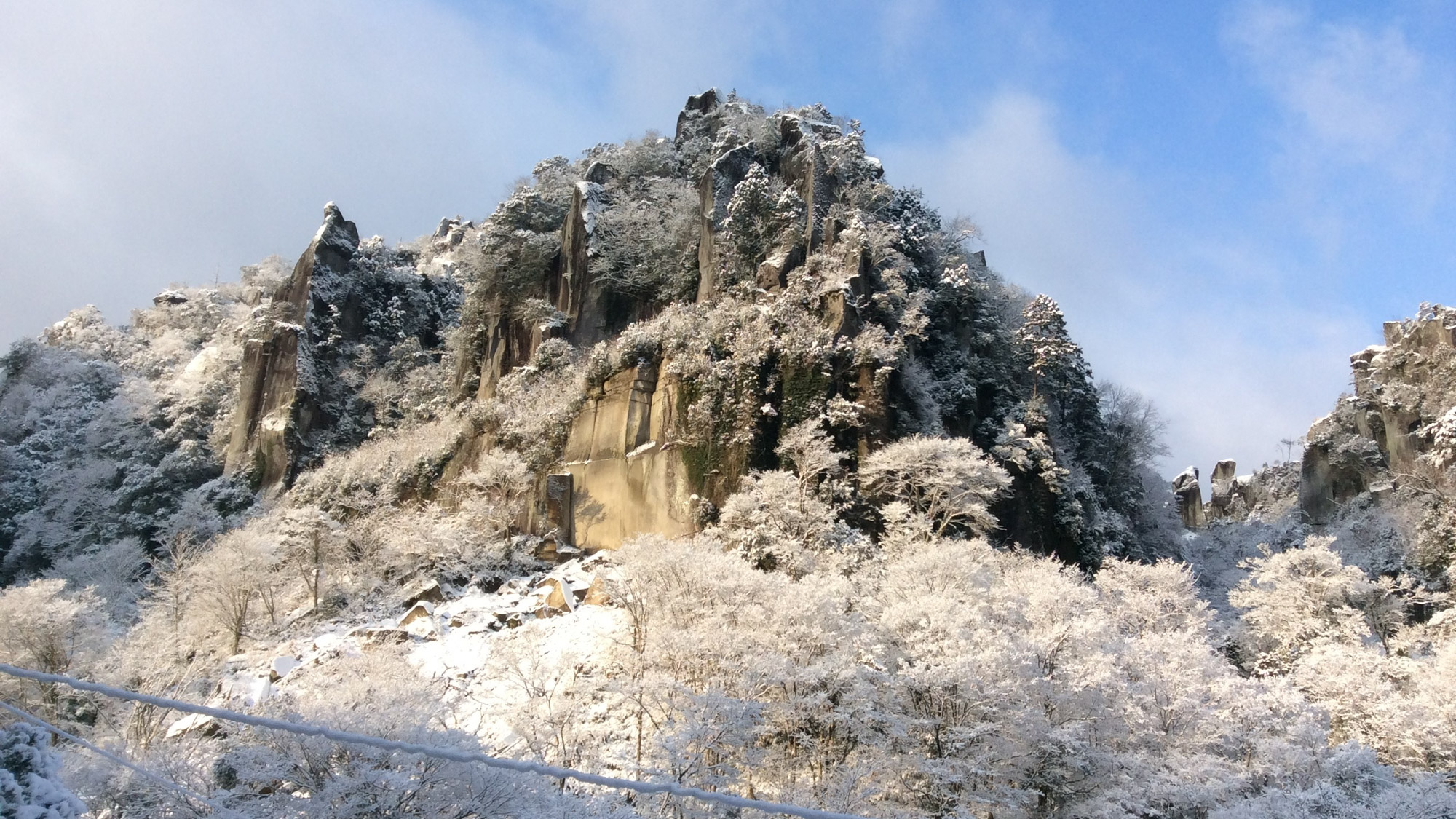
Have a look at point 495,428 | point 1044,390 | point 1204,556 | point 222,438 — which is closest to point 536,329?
point 495,428

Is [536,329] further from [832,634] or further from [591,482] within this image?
[832,634]

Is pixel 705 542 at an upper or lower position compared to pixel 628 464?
lower

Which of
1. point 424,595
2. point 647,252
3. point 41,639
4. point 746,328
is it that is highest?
point 647,252

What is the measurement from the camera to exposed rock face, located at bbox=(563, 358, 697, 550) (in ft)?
92.4

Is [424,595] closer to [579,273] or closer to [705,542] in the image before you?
[705,542]

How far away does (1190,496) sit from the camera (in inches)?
2445

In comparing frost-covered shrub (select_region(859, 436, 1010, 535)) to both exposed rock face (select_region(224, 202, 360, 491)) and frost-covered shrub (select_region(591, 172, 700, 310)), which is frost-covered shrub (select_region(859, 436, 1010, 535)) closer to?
frost-covered shrub (select_region(591, 172, 700, 310))

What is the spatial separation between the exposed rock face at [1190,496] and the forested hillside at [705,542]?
31.4 feet

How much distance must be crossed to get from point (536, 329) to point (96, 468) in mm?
26477

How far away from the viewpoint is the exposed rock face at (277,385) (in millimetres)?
40688

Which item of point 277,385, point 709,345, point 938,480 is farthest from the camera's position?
point 277,385

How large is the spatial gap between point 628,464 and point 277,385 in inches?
967

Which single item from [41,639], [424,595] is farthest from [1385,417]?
[41,639]

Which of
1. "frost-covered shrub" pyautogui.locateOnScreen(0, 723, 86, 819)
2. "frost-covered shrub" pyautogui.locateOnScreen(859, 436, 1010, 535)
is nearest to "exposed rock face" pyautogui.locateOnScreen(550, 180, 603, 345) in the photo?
"frost-covered shrub" pyautogui.locateOnScreen(859, 436, 1010, 535)
